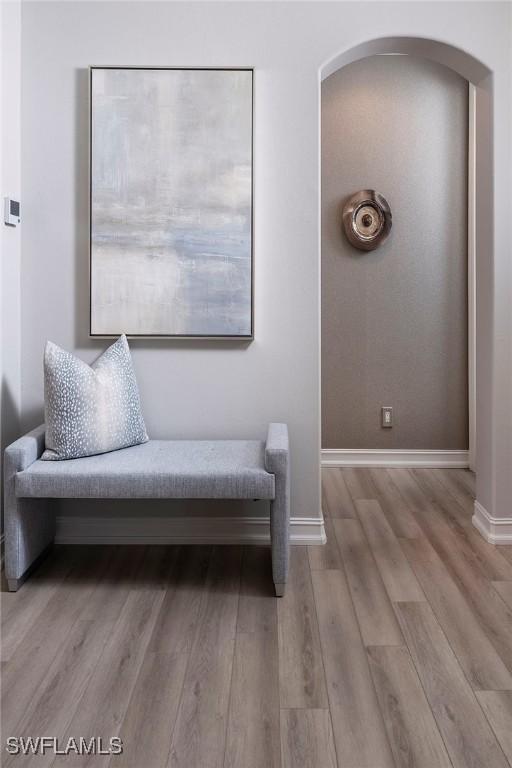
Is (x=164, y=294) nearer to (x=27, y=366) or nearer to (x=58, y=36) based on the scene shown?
(x=27, y=366)

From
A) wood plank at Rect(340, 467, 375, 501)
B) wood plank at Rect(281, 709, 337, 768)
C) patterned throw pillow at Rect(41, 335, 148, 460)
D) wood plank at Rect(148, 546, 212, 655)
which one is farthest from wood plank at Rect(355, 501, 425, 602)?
patterned throw pillow at Rect(41, 335, 148, 460)

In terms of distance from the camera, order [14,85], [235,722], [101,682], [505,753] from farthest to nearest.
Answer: [14,85] < [101,682] < [235,722] < [505,753]

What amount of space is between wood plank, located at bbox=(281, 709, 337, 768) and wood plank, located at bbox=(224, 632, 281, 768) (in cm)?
2

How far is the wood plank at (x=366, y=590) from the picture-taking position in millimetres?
2383

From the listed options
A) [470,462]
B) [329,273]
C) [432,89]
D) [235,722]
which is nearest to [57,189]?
[329,273]

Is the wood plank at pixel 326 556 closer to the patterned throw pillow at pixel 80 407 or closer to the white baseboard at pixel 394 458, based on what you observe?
the patterned throw pillow at pixel 80 407

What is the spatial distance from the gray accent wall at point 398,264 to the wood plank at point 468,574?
0.84 m

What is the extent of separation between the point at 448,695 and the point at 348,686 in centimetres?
28

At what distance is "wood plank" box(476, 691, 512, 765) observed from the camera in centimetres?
178

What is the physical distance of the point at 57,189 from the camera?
10.6 ft

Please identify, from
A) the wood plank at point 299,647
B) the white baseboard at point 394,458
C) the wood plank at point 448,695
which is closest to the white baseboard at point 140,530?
the wood plank at point 299,647

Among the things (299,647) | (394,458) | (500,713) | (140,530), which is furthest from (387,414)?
(500,713)

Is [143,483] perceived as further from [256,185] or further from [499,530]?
[499,530]

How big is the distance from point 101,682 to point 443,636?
3.69ft
